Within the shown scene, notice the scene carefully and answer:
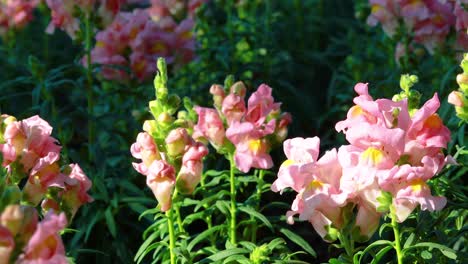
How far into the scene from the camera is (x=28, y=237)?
7.45 feet

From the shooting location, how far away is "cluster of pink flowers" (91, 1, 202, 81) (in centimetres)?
468

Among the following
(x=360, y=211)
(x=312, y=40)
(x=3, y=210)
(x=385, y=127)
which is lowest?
(x=312, y=40)

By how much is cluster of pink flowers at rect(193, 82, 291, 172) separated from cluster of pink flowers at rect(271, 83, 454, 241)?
0.43 metres

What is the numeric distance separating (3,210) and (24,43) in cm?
431

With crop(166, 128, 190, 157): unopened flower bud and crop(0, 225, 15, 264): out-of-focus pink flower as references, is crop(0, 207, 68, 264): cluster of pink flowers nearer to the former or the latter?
crop(0, 225, 15, 264): out-of-focus pink flower

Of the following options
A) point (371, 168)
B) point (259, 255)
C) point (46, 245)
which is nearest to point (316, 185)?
point (371, 168)

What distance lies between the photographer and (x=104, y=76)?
4.79 metres

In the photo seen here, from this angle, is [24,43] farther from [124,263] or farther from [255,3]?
[124,263]

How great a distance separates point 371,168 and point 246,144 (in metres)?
0.69

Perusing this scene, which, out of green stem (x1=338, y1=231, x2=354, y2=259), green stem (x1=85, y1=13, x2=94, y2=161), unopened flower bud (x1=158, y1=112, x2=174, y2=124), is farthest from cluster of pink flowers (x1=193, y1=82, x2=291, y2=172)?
green stem (x1=85, y1=13, x2=94, y2=161)

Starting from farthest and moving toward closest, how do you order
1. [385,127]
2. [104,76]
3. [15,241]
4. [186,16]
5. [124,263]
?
[186,16] < [104,76] < [124,263] < [385,127] < [15,241]

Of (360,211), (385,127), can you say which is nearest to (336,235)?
(360,211)

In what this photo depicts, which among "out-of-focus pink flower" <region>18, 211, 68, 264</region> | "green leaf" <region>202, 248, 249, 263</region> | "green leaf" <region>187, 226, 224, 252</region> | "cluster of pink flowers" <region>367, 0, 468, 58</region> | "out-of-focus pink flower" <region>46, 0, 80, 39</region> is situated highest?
"out-of-focus pink flower" <region>46, 0, 80, 39</region>

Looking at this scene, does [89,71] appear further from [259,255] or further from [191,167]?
[259,255]
